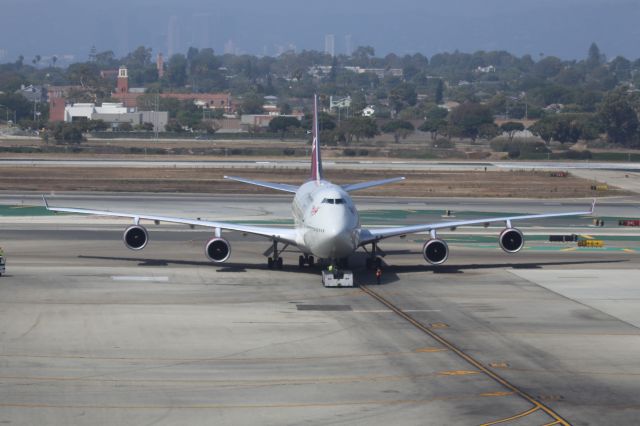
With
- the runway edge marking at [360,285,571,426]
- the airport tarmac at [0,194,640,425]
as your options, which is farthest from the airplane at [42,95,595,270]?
the runway edge marking at [360,285,571,426]

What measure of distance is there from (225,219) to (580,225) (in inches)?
1048

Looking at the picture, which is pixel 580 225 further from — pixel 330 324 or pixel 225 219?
pixel 330 324

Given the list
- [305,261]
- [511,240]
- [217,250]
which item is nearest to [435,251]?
[511,240]

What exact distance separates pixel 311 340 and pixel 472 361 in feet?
20.6

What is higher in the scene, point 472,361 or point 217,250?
point 217,250

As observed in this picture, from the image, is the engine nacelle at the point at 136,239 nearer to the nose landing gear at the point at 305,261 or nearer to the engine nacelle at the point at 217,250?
the engine nacelle at the point at 217,250

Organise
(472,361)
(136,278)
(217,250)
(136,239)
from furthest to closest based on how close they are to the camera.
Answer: (136,239), (217,250), (136,278), (472,361)

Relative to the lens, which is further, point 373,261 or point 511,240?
point 511,240

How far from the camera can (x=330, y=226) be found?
5006 cm

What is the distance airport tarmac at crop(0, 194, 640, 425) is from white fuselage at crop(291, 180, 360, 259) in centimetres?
193

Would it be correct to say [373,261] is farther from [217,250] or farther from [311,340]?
[311,340]

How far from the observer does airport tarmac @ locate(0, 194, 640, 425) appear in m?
30.6

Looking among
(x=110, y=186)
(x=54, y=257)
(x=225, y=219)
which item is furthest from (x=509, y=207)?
(x=54, y=257)

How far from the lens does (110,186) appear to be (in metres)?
105
